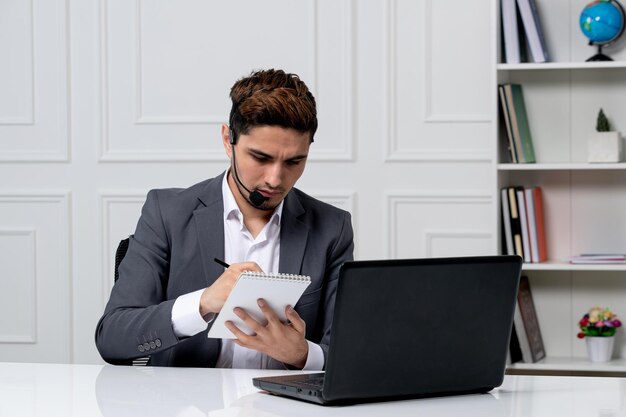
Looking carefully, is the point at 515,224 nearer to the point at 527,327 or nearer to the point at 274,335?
the point at 527,327

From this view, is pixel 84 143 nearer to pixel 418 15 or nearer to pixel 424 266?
pixel 418 15

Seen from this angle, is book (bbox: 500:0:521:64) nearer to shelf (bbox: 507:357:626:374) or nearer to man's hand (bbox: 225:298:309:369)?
shelf (bbox: 507:357:626:374)

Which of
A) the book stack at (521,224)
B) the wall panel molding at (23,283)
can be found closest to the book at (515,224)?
the book stack at (521,224)

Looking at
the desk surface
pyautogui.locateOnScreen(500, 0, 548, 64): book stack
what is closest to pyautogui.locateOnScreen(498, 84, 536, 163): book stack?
pyautogui.locateOnScreen(500, 0, 548, 64): book stack

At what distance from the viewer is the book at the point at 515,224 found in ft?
10.4

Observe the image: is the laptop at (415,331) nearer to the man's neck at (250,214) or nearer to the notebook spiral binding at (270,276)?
the notebook spiral binding at (270,276)

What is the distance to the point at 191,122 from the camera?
360 cm

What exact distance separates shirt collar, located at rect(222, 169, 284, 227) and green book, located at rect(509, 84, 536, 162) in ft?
4.53

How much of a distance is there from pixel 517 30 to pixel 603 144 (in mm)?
497

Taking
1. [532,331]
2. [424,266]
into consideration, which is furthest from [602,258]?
[424,266]

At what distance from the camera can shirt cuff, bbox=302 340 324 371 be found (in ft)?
6.07

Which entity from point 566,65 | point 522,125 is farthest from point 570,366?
point 566,65

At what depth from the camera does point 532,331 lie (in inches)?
128

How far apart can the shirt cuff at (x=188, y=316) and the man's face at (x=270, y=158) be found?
301mm
